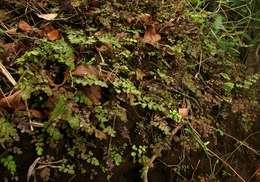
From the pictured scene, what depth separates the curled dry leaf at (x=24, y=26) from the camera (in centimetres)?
242

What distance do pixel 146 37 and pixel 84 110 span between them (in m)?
0.78

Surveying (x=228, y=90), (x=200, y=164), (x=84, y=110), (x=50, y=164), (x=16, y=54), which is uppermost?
(x=16, y=54)

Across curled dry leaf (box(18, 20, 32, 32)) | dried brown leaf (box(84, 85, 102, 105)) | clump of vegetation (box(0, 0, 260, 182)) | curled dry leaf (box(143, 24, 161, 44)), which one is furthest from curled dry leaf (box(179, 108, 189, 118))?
curled dry leaf (box(18, 20, 32, 32))

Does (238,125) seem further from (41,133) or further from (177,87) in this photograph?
(41,133)

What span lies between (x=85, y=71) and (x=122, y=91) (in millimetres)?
247

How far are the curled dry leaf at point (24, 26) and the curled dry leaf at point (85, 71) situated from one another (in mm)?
395

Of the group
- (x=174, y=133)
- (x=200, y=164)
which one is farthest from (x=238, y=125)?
(x=174, y=133)

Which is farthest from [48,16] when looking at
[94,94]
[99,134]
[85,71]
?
[99,134]

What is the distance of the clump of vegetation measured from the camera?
2.08 meters

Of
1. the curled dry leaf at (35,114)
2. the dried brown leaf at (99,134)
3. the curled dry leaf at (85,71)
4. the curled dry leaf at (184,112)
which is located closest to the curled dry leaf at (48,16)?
the curled dry leaf at (85,71)

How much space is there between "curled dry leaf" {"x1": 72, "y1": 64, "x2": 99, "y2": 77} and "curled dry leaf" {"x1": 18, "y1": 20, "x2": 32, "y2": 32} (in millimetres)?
395

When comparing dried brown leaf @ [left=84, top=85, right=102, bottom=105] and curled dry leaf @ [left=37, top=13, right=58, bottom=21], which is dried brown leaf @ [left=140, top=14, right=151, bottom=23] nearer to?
curled dry leaf @ [left=37, top=13, right=58, bottom=21]

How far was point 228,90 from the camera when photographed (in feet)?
9.57

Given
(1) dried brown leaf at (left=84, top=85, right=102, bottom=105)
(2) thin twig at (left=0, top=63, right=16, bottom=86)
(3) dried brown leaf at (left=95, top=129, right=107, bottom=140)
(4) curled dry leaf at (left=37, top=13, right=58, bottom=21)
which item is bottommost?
(3) dried brown leaf at (left=95, top=129, right=107, bottom=140)
